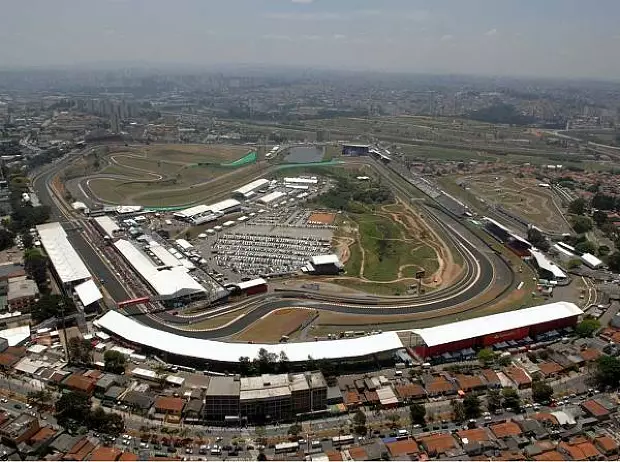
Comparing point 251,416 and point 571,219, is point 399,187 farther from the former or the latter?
point 251,416

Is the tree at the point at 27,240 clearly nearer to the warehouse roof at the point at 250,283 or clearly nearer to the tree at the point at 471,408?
the warehouse roof at the point at 250,283

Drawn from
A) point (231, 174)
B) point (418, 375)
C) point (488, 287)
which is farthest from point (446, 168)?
point (418, 375)

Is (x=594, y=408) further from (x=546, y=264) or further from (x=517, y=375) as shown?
(x=546, y=264)

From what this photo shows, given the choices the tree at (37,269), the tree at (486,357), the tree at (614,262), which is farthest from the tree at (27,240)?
the tree at (614,262)

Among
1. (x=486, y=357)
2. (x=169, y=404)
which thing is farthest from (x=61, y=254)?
(x=486, y=357)

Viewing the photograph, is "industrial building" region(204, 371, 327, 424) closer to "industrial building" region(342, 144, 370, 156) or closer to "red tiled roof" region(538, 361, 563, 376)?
"red tiled roof" region(538, 361, 563, 376)

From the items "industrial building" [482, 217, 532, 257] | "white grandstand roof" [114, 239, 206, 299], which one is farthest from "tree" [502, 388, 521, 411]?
"industrial building" [482, 217, 532, 257]
